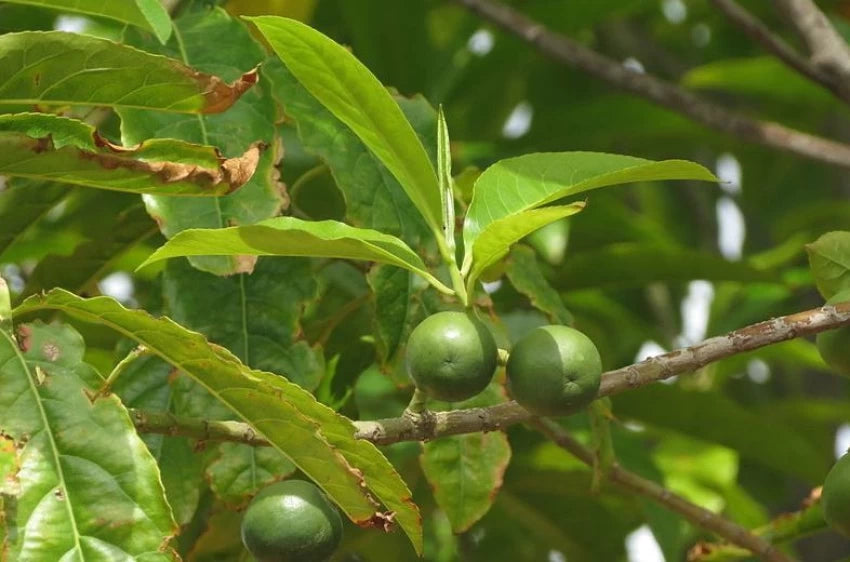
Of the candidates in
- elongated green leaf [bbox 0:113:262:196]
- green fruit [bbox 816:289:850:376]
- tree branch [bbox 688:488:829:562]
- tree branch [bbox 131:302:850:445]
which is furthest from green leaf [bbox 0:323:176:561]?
tree branch [bbox 688:488:829:562]

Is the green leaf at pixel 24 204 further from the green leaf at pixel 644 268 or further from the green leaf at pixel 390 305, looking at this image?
the green leaf at pixel 644 268

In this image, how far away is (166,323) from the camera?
3.86ft

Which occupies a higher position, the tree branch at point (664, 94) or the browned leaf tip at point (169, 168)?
the browned leaf tip at point (169, 168)

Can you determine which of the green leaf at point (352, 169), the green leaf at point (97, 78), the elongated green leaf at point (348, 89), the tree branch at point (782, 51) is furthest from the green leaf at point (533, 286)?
the tree branch at point (782, 51)

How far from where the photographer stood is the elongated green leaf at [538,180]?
1245mm

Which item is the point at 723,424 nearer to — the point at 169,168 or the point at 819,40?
the point at 819,40

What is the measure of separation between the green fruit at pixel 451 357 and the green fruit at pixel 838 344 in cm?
37

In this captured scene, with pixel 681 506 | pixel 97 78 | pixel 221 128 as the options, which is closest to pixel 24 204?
pixel 221 128

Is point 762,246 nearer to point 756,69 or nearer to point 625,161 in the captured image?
point 756,69

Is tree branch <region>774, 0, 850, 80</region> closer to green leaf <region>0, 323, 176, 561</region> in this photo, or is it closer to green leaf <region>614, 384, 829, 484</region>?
green leaf <region>614, 384, 829, 484</region>

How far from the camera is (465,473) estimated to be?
1.60 m

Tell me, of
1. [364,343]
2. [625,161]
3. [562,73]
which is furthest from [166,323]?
[562,73]

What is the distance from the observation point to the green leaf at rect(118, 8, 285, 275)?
4.92ft

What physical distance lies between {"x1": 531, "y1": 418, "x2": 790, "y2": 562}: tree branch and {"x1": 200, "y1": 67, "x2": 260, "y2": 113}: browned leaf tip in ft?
1.85
